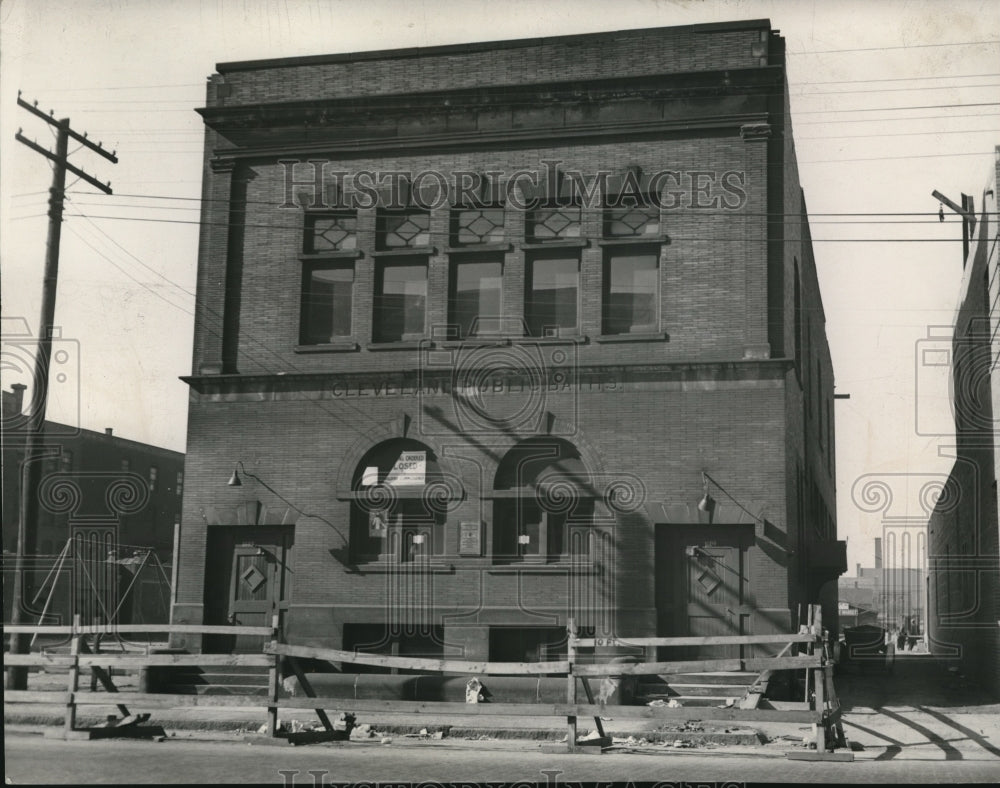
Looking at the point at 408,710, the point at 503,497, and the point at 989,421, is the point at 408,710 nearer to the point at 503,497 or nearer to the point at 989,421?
the point at 503,497

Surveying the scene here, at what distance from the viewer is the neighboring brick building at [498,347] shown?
788 inches

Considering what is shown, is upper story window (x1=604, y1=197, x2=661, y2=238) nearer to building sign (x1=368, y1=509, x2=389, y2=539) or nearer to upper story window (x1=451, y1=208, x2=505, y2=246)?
upper story window (x1=451, y1=208, x2=505, y2=246)

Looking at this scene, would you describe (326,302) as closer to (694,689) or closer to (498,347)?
(498,347)

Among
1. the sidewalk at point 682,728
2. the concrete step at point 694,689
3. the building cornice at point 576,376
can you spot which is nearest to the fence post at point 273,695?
the sidewalk at point 682,728

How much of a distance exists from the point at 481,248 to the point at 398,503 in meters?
5.13

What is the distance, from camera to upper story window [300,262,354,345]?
72.3 feet

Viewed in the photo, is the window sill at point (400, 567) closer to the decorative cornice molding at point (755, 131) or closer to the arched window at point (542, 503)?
the arched window at point (542, 503)

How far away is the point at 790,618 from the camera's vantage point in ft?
63.2

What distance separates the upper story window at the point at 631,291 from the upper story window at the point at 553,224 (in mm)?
869

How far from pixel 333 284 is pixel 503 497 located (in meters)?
5.53

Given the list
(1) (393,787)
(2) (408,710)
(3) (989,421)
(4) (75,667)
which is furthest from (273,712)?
(3) (989,421)

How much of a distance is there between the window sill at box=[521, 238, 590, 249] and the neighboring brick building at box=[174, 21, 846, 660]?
0.13 metres

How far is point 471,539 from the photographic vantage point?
20.6m

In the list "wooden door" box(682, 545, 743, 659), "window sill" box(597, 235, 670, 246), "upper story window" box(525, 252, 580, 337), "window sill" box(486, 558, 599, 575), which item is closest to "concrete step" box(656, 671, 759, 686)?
"wooden door" box(682, 545, 743, 659)
